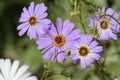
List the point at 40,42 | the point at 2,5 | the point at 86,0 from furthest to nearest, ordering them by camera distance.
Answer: the point at 2,5, the point at 86,0, the point at 40,42

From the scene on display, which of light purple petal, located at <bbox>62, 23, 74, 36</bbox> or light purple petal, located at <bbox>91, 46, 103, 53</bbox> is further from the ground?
light purple petal, located at <bbox>62, 23, 74, 36</bbox>

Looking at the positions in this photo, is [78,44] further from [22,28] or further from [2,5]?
[2,5]

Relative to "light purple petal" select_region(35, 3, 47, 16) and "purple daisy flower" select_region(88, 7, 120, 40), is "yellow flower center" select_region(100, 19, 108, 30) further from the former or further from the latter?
"light purple petal" select_region(35, 3, 47, 16)

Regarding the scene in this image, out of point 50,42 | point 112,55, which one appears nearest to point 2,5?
point 112,55

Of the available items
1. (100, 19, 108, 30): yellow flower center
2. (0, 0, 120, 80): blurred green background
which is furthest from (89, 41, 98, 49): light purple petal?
(0, 0, 120, 80): blurred green background

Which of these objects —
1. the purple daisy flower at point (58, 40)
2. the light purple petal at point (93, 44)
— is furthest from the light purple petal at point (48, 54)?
the light purple petal at point (93, 44)

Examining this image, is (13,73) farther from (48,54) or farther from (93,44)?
(93,44)
